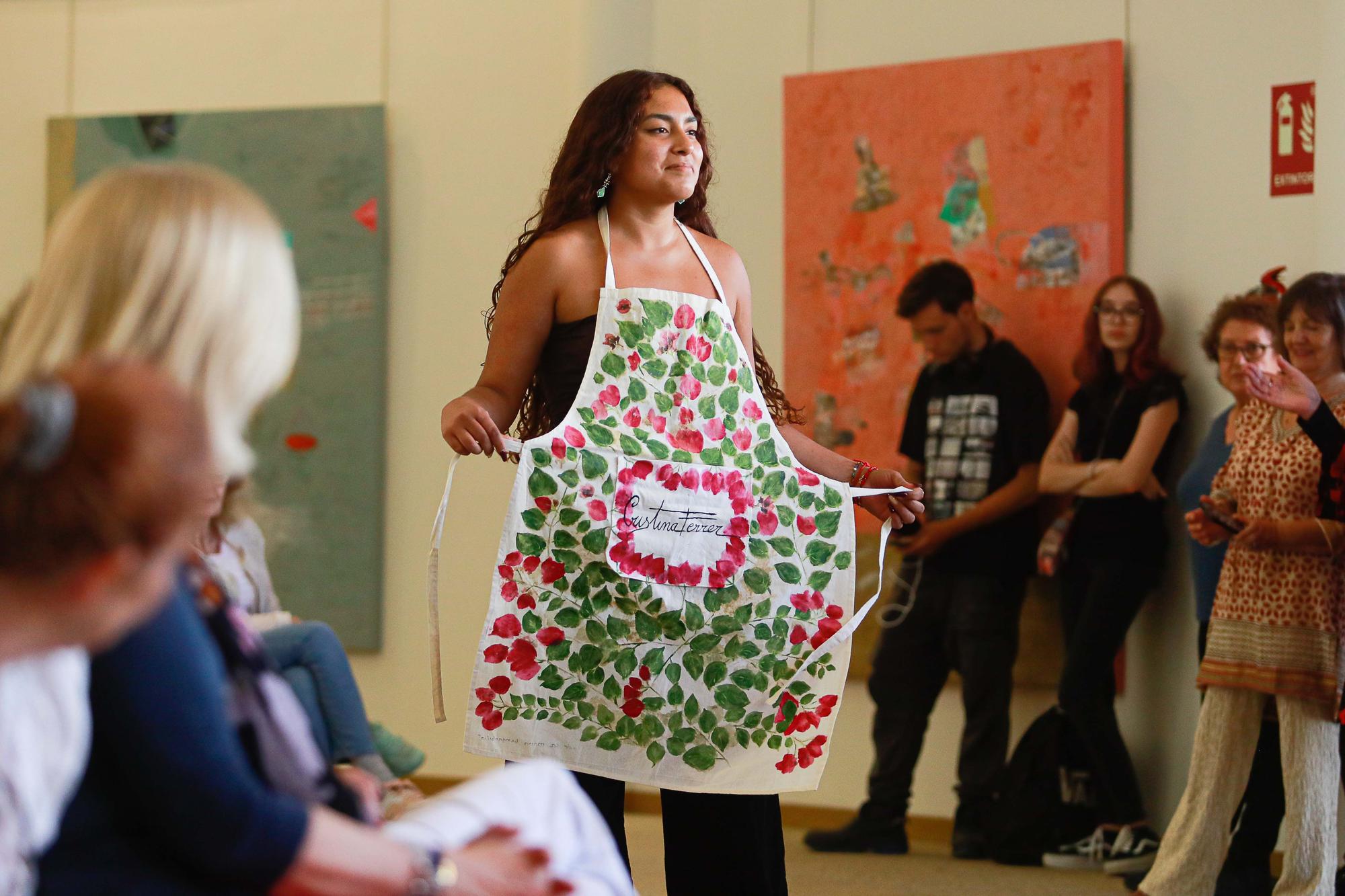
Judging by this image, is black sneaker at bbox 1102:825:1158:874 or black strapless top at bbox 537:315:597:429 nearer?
black strapless top at bbox 537:315:597:429

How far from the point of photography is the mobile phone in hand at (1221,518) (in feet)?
10.2

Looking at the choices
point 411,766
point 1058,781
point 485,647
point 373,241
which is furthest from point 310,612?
point 485,647

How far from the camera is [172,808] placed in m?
0.89

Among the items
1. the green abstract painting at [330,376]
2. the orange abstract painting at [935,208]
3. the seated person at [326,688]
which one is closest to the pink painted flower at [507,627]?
the seated person at [326,688]

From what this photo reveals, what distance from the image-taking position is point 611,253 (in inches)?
90.7

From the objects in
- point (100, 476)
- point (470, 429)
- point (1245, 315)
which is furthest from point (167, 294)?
point (1245, 315)

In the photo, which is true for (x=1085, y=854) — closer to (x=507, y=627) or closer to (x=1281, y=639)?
(x=1281, y=639)

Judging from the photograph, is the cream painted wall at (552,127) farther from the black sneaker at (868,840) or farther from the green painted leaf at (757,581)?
the green painted leaf at (757,581)

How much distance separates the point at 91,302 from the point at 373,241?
13.0 ft

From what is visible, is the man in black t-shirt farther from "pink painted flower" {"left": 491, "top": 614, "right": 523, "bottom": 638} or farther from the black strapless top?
"pink painted flower" {"left": 491, "top": 614, "right": 523, "bottom": 638}

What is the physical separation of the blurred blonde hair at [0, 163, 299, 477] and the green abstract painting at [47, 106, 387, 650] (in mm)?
3873

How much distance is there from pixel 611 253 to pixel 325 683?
135 cm

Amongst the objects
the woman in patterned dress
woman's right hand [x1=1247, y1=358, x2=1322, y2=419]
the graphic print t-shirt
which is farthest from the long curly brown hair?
the graphic print t-shirt

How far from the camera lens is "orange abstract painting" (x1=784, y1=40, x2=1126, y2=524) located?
4090mm
